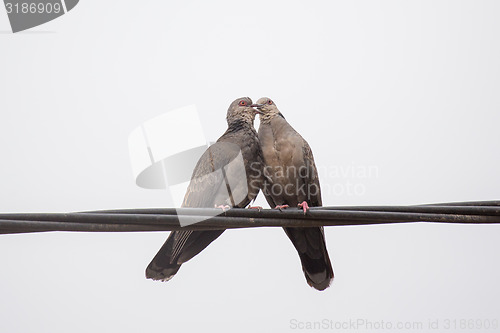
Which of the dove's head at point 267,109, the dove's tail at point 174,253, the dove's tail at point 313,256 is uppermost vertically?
the dove's head at point 267,109

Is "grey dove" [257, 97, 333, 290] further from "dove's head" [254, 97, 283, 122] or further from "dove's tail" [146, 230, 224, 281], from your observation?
"dove's tail" [146, 230, 224, 281]

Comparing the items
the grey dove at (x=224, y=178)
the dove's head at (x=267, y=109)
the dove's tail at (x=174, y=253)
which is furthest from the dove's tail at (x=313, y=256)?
the dove's head at (x=267, y=109)

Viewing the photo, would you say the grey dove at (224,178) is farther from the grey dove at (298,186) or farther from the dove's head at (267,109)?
the dove's head at (267,109)

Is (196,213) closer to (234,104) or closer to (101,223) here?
(101,223)

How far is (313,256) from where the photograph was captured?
540cm

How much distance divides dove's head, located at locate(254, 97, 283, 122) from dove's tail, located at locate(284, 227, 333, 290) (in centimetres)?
109

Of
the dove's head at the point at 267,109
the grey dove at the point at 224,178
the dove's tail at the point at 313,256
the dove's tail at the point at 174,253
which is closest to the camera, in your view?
the dove's tail at the point at 174,253

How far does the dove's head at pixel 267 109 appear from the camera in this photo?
5.84 meters

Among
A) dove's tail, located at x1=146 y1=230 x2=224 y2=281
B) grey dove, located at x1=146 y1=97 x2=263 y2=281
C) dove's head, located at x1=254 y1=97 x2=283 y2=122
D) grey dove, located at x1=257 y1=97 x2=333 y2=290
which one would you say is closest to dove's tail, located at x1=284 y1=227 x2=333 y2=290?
grey dove, located at x1=257 y1=97 x2=333 y2=290

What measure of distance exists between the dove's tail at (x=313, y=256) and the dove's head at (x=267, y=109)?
42.7 inches

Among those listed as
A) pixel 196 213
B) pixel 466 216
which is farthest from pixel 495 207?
pixel 196 213

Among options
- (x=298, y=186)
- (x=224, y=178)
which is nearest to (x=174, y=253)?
(x=224, y=178)

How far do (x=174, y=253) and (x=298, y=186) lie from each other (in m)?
1.32

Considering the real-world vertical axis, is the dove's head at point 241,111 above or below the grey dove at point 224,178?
above
